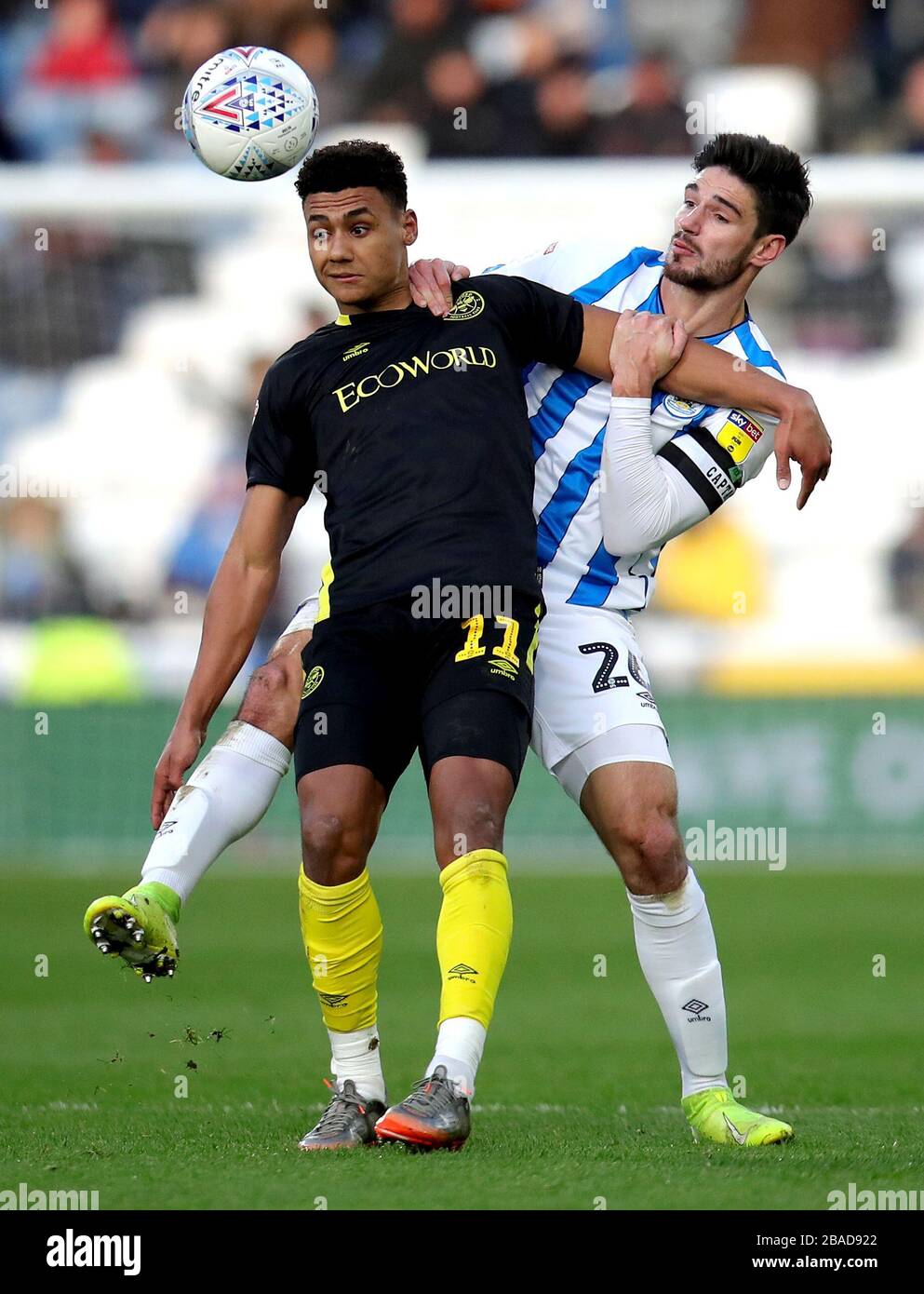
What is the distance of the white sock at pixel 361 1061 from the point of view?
5.13 metres

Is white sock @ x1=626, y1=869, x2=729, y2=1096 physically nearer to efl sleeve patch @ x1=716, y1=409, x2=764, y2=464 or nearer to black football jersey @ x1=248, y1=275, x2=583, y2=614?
black football jersey @ x1=248, y1=275, x2=583, y2=614

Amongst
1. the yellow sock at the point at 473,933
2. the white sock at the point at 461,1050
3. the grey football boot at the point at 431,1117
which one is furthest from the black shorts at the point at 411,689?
the grey football boot at the point at 431,1117

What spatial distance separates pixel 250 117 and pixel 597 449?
1.31 meters

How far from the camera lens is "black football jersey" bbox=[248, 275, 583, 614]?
16.4ft

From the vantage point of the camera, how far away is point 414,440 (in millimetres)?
5055

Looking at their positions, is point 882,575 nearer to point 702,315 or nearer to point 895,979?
point 895,979

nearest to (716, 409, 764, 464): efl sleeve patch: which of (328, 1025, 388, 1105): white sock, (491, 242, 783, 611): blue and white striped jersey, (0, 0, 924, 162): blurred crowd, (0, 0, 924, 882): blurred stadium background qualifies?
(491, 242, 783, 611): blue and white striped jersey

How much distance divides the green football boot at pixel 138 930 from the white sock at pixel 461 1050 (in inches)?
26.9

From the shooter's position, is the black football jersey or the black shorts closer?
the black shorts

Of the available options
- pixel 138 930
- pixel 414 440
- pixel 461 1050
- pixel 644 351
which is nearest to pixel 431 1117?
pixel 461 1050

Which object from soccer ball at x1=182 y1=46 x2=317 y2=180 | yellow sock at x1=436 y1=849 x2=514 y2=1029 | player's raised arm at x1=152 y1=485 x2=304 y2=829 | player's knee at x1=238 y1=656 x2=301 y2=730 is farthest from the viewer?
soccer ball at x1=182 y1=46 x2=317 y2=180

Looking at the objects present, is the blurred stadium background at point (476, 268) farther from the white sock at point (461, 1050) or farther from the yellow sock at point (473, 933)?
the white sock at point (461, 1050)

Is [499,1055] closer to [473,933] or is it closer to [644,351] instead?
[473,933]

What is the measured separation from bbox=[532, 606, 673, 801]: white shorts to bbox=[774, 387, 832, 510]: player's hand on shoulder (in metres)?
0.61
